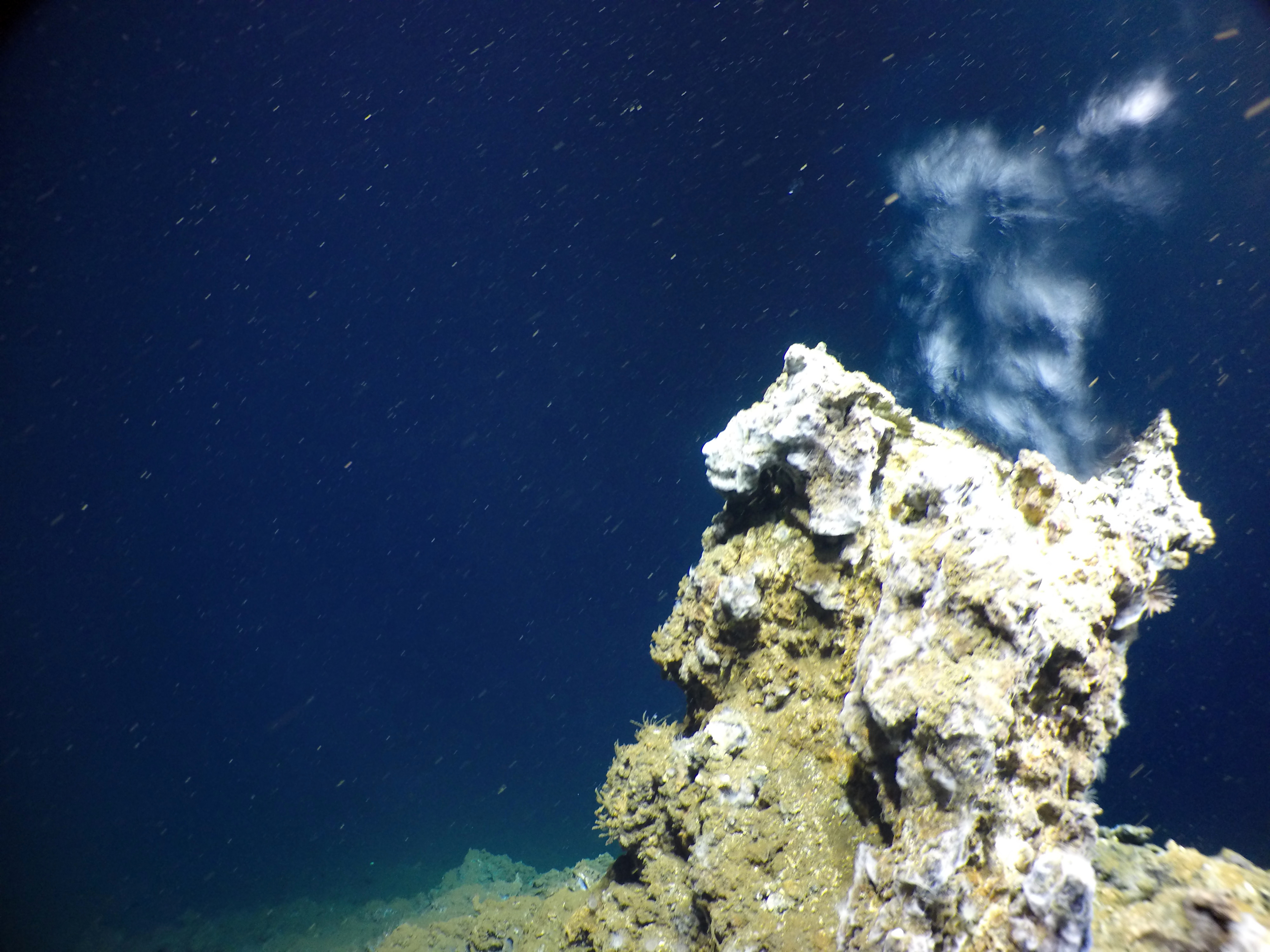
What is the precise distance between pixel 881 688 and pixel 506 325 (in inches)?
1051

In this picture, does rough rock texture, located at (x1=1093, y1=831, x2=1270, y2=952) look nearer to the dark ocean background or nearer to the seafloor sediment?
the seafloor sediment

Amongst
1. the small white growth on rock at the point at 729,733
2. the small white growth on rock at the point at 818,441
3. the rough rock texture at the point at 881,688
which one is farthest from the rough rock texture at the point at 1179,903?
the small white growth on rock at the point at 818,441

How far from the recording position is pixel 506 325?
90.4 ft

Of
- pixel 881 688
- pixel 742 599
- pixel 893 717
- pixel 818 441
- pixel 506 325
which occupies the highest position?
pixel 506 325

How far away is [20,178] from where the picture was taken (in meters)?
24.5

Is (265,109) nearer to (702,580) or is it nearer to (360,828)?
(702,580)

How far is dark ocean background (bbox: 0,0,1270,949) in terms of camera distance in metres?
15.7

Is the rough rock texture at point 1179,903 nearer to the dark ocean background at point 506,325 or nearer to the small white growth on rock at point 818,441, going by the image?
the small white growth on rock at point 818,441

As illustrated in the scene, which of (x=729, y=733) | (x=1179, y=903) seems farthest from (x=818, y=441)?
(x=1179, y=903)

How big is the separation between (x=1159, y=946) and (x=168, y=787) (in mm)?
80291

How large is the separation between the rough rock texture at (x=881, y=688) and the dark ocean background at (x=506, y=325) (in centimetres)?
1486

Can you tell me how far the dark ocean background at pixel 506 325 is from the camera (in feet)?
51.5

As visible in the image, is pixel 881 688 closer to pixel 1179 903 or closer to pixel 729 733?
pixel 729 733

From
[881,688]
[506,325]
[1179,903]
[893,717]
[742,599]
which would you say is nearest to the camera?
[1179,903]
